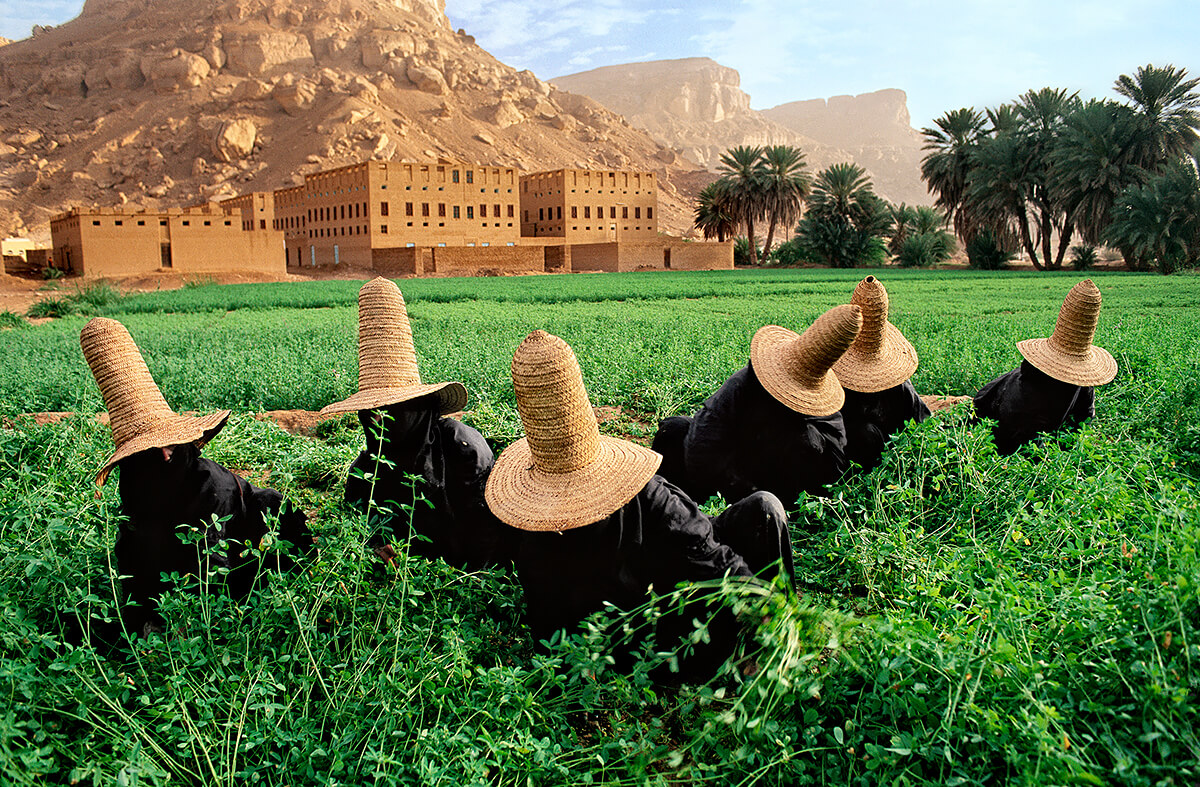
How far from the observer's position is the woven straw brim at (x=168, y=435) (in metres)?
2.63

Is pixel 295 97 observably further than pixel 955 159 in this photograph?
Yes

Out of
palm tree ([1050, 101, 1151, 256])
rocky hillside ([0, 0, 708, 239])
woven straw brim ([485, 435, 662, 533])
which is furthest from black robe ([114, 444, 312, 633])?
rocky hillside ([0, 0, 708, 239])

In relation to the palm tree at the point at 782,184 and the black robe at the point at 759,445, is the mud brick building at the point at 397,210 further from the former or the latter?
the black robe at the point at 759,445

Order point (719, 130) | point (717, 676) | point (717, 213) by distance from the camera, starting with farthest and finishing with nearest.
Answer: point (719, 130) < point (717, 213) < point (717, 676)

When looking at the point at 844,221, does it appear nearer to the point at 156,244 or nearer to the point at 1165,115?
the point at 1165,115

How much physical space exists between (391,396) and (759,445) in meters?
1.74

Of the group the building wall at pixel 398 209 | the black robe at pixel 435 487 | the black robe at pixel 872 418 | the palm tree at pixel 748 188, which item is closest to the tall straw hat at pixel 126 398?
the black robe at pixel 435 487

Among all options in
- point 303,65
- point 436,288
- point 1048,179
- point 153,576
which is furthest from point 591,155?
point 153,576

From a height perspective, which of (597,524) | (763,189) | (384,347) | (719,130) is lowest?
(597,524)

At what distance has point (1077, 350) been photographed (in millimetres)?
4367

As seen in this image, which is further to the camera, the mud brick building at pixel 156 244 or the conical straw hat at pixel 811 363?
the mud brick building at pixel 156 244

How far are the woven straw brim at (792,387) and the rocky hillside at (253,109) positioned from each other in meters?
75.5

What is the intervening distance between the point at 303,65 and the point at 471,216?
205ft

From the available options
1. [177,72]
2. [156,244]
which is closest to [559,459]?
[156,244]
